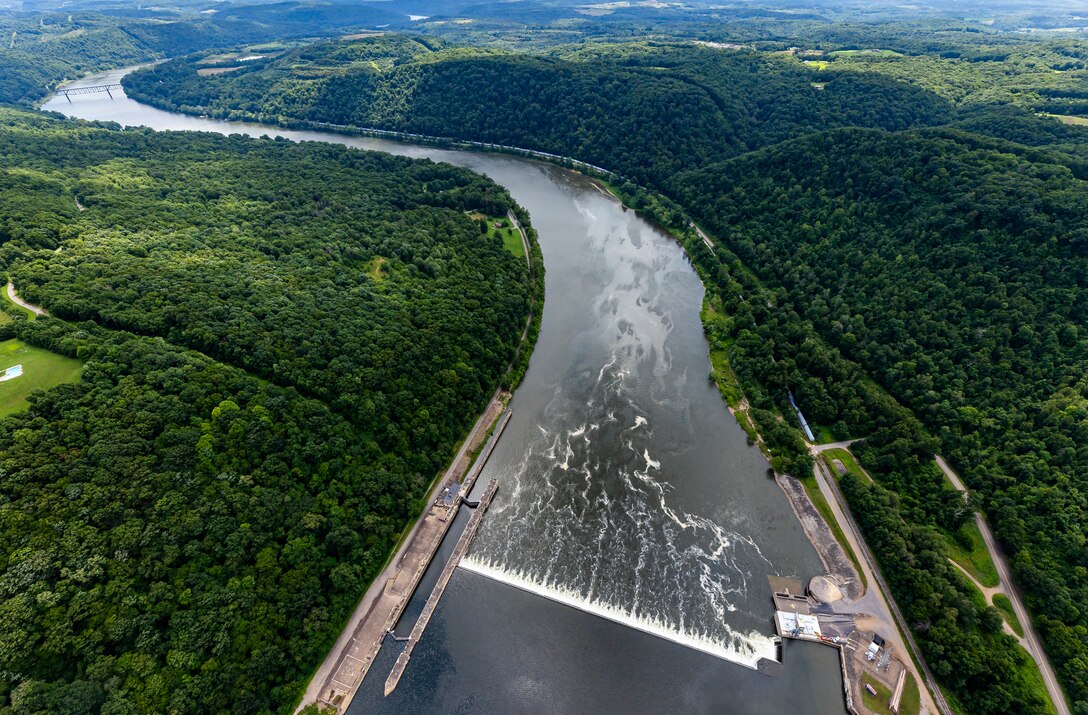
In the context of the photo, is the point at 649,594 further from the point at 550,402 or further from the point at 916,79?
the point at 916,79

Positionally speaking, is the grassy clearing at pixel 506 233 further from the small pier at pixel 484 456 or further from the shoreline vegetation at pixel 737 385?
the small pier at pixel 484 456

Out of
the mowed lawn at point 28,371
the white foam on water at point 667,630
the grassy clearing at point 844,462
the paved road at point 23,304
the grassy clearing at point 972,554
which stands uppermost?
the paved road at point 23,304

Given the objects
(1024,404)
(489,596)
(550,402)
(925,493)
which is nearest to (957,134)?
(1024,404)

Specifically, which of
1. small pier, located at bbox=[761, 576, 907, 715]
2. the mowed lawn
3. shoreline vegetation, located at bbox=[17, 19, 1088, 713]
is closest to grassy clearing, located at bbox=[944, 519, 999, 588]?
shoreline vegetation, located at bbox=[17, 19, 1088, 713]

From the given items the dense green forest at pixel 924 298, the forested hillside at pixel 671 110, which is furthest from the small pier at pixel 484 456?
the forested hillside at pixel 671 110

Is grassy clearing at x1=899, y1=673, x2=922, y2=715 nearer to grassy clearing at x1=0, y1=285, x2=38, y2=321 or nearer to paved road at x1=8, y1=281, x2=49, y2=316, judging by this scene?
grassy clearing at x1=0, y1=285, x2=38, y2=321
